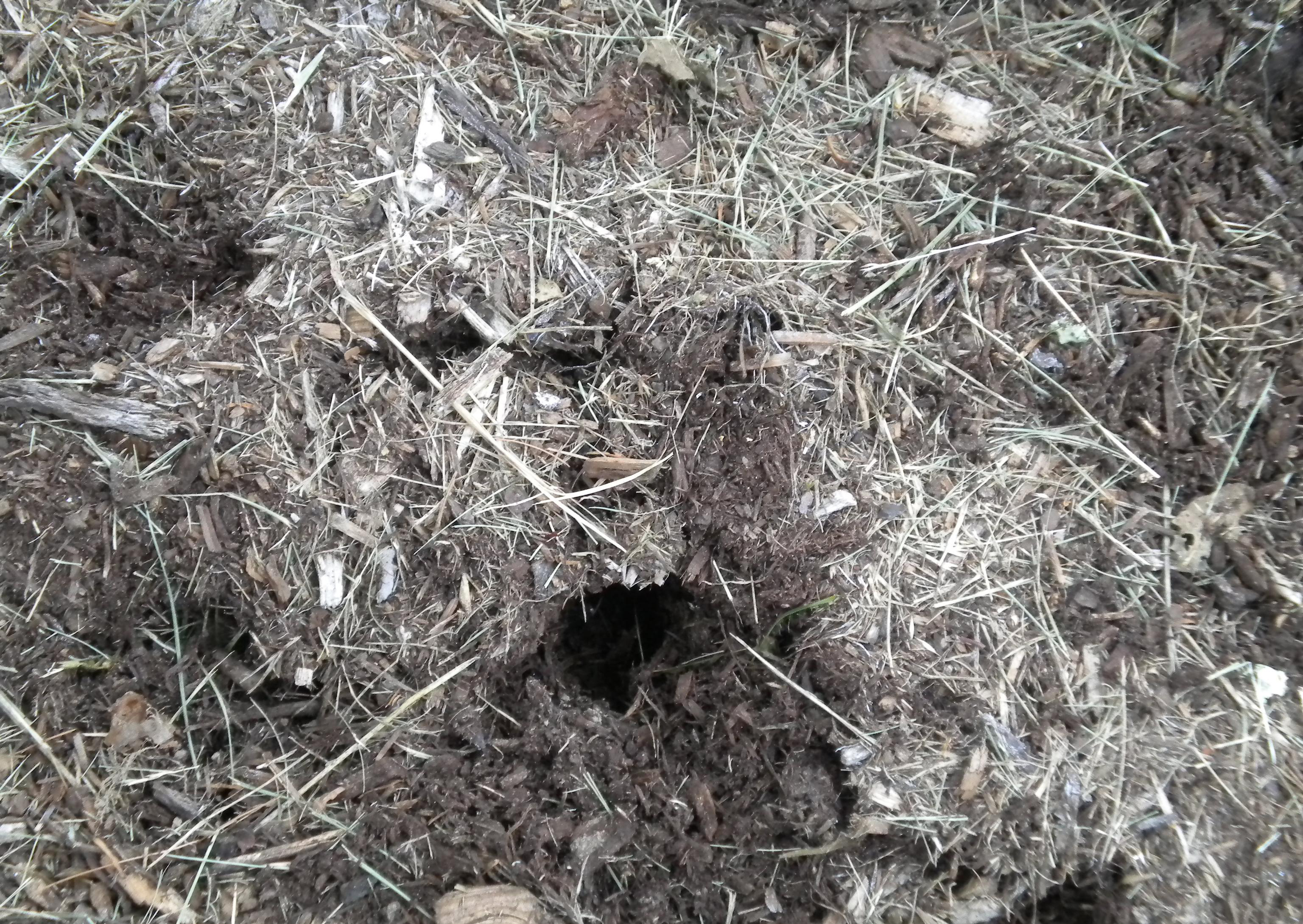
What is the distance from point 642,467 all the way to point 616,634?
0.57 meters

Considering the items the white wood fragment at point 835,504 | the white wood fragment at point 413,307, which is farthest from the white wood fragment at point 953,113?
the white wood fragment at point 413,307

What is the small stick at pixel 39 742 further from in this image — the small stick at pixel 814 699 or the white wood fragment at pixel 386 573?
the small stick at pixel 814 699

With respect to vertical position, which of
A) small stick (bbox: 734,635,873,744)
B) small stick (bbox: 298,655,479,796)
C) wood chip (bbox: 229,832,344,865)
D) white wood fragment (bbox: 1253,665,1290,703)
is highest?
white wood fragment (bbox: 1253,665,1290,703)

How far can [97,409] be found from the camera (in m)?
1.87

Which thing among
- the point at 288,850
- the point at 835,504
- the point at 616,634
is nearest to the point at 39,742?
the point at 288,850

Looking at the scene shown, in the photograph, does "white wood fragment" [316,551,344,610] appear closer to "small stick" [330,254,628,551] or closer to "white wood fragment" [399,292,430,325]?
"small stick" [330,254,628,551]

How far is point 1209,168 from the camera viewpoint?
6.80 ft

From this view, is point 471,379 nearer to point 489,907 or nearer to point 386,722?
point 386,722

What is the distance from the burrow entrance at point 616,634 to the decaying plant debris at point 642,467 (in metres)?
0.03

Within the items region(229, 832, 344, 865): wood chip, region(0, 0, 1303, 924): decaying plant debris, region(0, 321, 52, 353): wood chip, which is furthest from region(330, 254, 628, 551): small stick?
region(229, 832, 344, 865): wood chip

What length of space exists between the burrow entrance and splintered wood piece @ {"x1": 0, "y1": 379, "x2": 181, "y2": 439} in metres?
1.10

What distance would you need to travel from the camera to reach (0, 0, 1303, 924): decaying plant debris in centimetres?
182

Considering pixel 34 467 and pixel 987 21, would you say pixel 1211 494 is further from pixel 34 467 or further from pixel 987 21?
pixel 34 467

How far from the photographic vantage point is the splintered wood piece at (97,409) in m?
1.87
